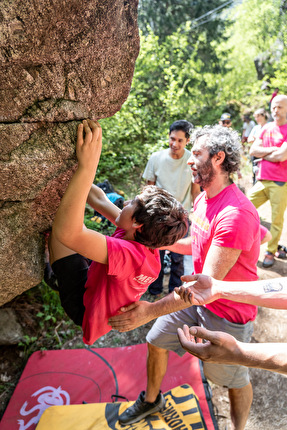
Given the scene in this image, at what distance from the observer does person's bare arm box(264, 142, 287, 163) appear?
4.34m

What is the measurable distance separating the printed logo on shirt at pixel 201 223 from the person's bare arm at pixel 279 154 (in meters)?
2.57

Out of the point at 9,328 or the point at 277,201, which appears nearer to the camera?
the point at 9,328

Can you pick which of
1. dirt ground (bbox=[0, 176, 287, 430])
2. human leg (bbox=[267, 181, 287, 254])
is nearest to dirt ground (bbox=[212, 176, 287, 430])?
dirt ground (bbox=[0, 176, 287, 430])

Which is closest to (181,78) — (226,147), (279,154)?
(279,154)

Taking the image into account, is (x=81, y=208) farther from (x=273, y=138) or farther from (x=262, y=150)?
(x=273, y=138)

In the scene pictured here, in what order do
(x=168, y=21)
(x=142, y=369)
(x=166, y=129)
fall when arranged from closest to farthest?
(x=142, y=369) → (x=166, y=129) → (x=168, y=21)

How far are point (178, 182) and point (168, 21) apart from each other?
33.2 ft

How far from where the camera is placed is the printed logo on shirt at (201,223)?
2304 millimetres

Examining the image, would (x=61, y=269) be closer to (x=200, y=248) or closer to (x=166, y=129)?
(x=200, y=248)

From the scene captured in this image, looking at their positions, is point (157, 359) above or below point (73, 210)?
below

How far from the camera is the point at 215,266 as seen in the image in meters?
2.05

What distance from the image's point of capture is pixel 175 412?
2746 millimetres

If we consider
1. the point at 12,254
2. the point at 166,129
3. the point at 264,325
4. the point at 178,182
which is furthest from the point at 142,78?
the point at 12,254

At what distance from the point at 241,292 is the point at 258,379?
2.12 meters
